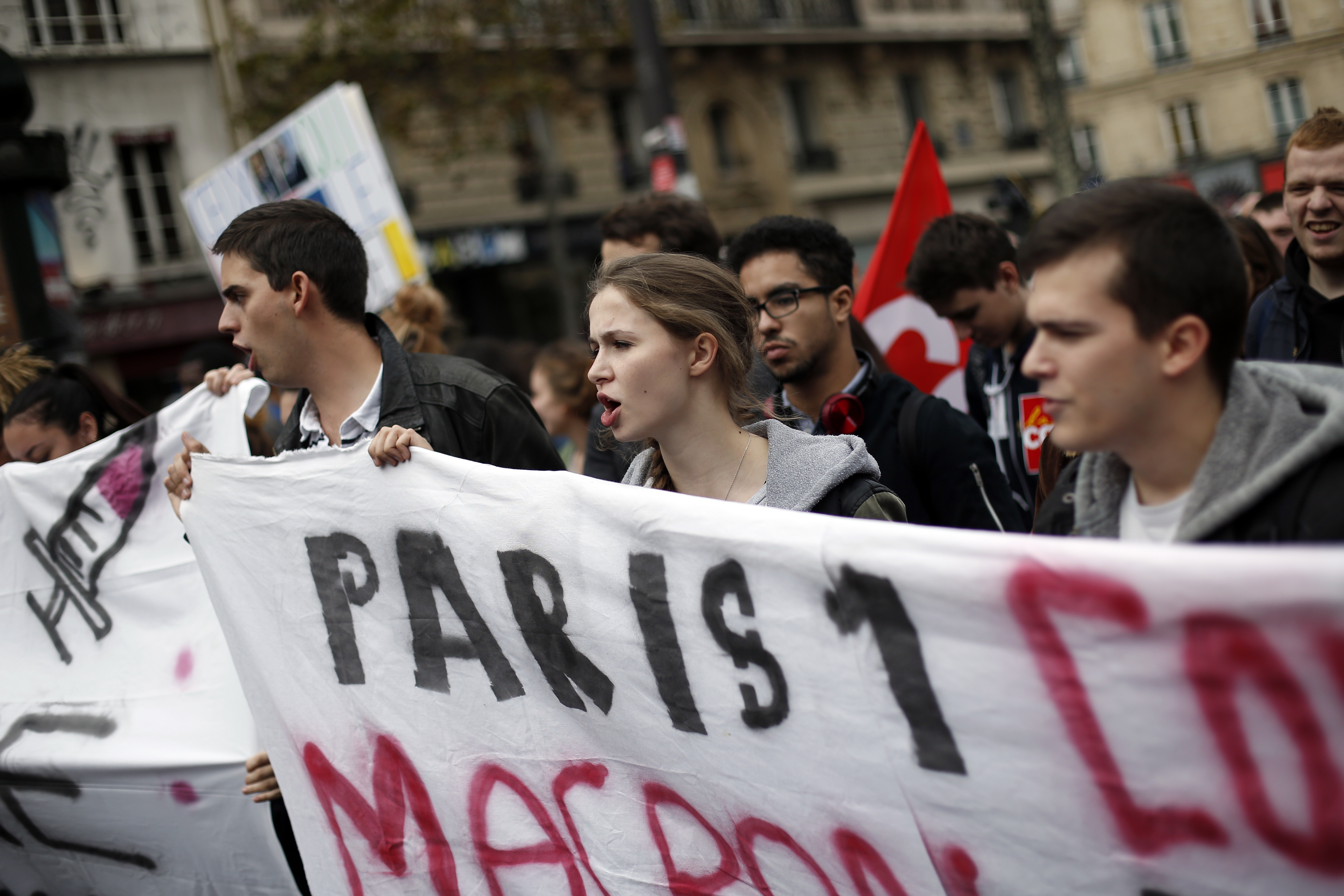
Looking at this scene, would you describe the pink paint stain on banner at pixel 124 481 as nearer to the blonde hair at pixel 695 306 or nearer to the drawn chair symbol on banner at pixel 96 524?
the drawn chair symbol on banner at pixel 96 524

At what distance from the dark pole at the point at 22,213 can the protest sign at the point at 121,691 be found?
2199mm

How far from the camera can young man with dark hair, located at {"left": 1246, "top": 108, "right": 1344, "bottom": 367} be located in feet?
9.23

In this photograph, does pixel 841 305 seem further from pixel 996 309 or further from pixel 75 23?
pixel 75 23

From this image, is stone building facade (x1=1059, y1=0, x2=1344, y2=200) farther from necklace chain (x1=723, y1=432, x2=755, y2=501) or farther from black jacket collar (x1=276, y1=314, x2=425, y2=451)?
black jacket collar (x1=276, y1=314, x2=425, y2=451)

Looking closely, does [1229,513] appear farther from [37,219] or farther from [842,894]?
[37,219]

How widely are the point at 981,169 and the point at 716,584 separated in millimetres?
27329

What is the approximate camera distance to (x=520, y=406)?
2.78 metres

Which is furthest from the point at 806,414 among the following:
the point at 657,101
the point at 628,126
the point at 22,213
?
the point at 628,126

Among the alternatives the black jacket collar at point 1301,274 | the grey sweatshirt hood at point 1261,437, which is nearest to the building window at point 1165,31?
the black jacket collar at point 1301,274

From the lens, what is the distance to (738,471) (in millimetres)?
2322

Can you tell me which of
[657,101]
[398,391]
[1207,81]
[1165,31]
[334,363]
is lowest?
[398,391]

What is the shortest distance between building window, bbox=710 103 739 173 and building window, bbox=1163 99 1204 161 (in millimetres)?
16802

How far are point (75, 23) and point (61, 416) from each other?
→ 14.7m

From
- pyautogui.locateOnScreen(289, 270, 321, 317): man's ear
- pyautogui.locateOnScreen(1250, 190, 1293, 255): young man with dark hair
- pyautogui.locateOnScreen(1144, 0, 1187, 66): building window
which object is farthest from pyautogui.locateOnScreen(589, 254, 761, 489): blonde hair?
pyautogui.locateOnScreen(1144, 0, 1187, 66): building window
